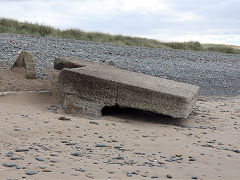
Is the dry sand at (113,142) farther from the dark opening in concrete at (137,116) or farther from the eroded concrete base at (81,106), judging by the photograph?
the eroded concrete base at (81,106)

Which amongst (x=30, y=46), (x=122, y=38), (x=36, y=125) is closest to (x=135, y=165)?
(x=36, y=125)

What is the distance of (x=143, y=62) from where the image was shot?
12.5m

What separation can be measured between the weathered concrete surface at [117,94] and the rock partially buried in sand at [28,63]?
1.89m

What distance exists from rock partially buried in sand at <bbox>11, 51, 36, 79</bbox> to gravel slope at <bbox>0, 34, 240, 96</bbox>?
512mm

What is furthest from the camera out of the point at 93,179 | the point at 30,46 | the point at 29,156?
the point at 30,46

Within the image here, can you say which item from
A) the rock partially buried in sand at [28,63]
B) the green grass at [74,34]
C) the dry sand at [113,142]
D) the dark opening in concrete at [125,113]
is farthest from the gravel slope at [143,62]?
the green grass at [74,34]

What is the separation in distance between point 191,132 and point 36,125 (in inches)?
90.0

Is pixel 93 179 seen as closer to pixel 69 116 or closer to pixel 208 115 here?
pixel 69 116

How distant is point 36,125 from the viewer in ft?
18.2

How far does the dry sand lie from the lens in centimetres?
405

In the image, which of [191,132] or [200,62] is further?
[200,62]

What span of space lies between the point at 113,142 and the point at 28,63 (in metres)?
3.78

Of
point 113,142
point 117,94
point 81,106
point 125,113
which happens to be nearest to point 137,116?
point 125,113

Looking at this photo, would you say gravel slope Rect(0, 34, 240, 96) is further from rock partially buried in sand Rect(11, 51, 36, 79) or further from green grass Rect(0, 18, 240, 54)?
green grass Rect(0, 18, 240, 54)
